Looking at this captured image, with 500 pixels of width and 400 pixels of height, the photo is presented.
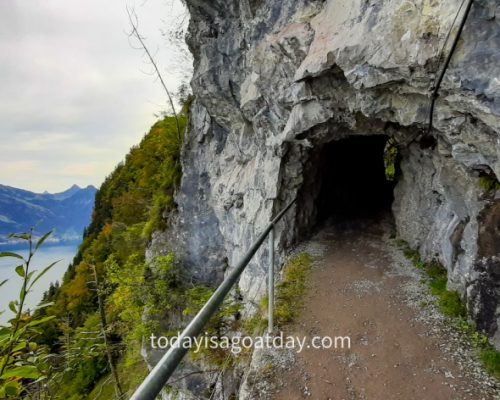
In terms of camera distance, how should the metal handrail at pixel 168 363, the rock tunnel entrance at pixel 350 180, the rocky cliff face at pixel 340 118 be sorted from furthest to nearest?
the rock tunnel entrance at pixel 350 180
the rocky cliff face at pixel 340 118
the metal handrail at pixel 168 363

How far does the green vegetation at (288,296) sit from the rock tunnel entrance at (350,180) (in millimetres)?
1567

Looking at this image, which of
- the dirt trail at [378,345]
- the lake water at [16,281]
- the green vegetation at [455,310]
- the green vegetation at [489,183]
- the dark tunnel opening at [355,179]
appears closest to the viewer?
the lake water at [16,281]

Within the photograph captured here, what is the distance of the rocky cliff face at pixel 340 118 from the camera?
4.00 m

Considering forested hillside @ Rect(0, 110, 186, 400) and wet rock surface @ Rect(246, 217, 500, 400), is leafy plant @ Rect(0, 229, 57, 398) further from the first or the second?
wet rock surface @ Rect(246, 217, 500, 400)

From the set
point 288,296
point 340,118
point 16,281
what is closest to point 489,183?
point 340,118

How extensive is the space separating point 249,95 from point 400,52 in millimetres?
4442

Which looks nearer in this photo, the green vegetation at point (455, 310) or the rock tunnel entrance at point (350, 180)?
the green vegetation at point (455, 310)

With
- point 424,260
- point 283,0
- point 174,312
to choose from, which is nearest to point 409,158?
point 424,260

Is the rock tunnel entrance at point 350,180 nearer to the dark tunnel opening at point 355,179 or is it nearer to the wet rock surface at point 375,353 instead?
the dark tunnel opening at point 355,179

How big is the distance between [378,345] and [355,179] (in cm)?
877

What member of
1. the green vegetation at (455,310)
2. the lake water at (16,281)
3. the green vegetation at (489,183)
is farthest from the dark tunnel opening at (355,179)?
the lake water at (16,281)

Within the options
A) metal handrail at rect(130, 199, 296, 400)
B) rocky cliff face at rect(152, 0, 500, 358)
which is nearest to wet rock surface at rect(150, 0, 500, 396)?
rocky cliff face at rect(152, 0, 500, 358)

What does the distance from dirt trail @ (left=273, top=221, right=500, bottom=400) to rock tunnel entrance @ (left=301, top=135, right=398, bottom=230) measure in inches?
104

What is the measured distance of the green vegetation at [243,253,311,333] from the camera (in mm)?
4461
